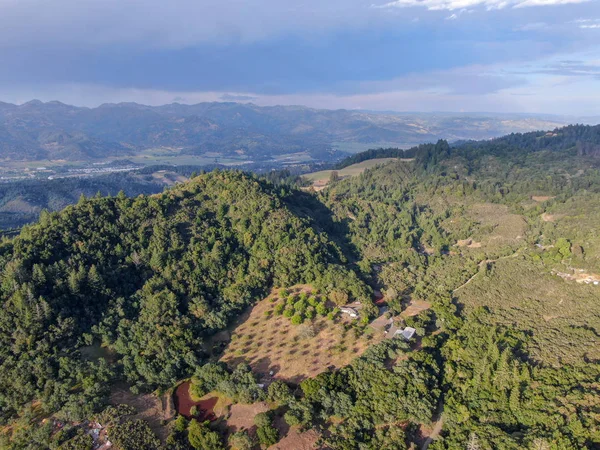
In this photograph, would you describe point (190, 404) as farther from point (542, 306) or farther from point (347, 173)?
point (347, 173)

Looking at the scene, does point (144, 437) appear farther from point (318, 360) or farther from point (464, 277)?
point (464, 277)

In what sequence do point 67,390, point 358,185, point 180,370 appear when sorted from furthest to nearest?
1. point 358,185
2. point 180,370
3. point 67,390

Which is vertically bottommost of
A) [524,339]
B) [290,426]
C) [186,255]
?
[290,426]

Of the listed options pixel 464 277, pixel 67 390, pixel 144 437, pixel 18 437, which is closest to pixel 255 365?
pixel 144 437

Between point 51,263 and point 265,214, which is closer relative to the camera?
point 51,263

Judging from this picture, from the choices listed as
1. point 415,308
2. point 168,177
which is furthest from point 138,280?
point 168,177

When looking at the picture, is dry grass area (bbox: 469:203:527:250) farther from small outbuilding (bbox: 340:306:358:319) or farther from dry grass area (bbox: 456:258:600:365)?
small outbuilding (bbox: 340:306:358:319)
